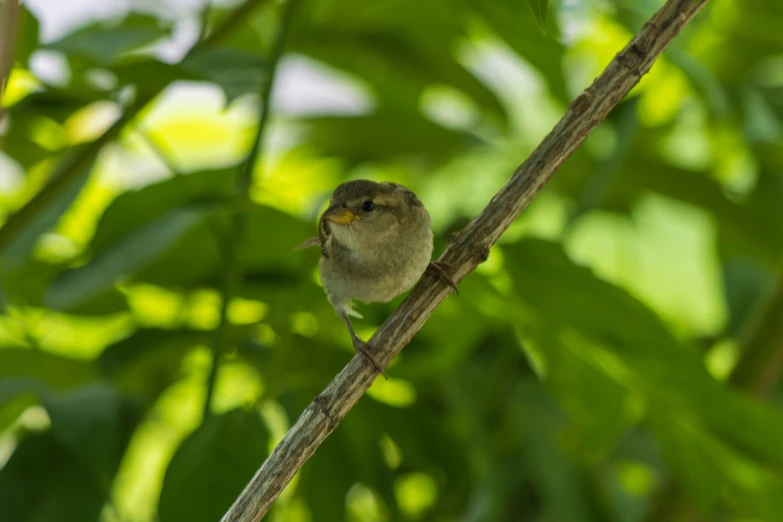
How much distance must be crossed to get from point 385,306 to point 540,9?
0.64 m

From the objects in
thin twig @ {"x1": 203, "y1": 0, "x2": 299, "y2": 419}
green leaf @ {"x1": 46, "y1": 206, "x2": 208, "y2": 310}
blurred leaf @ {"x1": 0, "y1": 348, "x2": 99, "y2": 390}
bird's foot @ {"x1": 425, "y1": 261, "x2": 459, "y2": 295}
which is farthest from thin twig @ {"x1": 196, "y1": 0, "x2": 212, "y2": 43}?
bird's foot @ {"x1": 425, "y1": 261, "x2": 459, "y2": 295}

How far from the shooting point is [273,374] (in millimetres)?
1134

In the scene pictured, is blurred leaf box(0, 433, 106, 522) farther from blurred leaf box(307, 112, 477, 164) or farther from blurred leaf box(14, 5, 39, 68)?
blurred leaf box(307, 112, 477, 164)

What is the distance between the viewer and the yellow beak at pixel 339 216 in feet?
3.14

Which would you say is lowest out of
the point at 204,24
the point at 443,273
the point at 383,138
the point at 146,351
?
the point at 146,351

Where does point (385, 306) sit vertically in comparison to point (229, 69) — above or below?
below

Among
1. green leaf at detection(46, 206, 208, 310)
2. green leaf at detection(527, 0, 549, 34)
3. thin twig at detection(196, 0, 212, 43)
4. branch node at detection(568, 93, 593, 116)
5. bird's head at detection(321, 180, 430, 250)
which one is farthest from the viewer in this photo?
thin twig at detection(196, 0, 212, 43)

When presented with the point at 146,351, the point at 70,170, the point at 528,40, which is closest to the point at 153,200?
the point at 70,170

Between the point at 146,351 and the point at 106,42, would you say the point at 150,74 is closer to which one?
the point at 106,42

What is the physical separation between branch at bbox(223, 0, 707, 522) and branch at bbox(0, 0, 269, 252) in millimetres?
555

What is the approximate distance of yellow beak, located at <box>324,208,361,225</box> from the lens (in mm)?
958

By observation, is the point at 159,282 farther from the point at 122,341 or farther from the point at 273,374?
the point at 273,374

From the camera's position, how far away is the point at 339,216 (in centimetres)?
96

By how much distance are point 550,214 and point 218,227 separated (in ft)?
3.53
